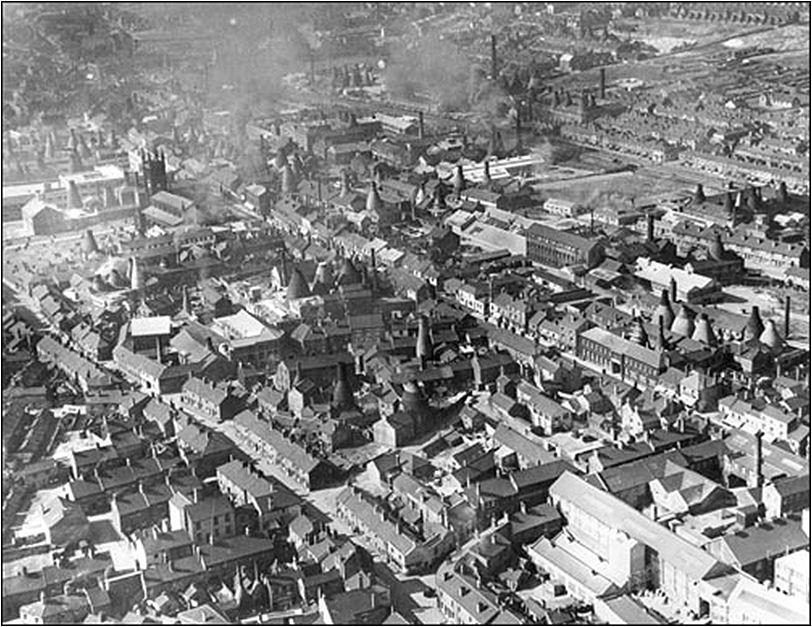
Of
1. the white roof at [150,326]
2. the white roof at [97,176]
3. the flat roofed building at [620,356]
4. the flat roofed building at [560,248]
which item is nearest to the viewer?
the flat roofed building at [620,356]

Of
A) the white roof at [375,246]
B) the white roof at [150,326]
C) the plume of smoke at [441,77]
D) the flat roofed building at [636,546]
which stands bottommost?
the plume of smoke at [441,77]

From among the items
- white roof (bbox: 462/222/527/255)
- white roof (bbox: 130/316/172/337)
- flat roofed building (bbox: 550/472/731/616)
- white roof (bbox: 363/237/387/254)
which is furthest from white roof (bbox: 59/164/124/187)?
flat roofed building (bbox: 550/472/731/616)

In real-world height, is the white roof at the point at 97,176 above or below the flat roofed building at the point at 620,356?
below

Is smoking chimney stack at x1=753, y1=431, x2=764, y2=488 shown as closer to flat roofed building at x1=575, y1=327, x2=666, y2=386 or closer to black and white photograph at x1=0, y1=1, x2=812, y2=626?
black and white photograph at x1=0, y1=1, x2=812, y2=626

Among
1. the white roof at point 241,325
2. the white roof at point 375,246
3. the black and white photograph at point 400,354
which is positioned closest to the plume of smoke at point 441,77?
the black and white photograph at point 400,354

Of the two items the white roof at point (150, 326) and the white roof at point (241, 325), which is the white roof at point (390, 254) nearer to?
the white roof at point (241, 325)

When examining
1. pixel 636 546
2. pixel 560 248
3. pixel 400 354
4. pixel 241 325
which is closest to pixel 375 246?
pixel 560 248

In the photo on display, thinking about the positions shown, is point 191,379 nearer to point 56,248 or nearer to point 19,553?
point 19,553
